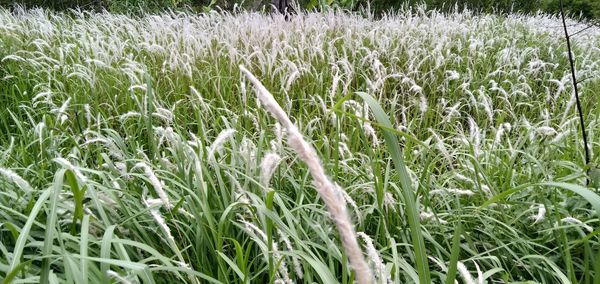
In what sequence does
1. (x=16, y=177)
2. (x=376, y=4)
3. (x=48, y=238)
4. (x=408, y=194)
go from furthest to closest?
(x=376, y=4), (x=16, y=177), (x=48, y=238), (x=408, y=194)

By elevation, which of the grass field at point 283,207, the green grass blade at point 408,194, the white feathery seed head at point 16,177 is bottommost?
the grass field at point 283,207

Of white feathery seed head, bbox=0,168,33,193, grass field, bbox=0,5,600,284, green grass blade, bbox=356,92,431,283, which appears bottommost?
grass field, bbox=0,5,600,284

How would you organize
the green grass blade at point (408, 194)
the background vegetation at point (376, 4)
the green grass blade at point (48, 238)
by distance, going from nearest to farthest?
1. the green grass blade at point (408, 194)
2. the green grass blade at point (48, 238)
3. the background vegetation at point (376, 4)

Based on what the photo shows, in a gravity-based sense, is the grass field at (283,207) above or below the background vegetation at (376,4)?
below

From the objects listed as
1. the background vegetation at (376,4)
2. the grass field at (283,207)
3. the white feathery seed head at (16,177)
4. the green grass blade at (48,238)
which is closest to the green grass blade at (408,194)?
the grass field at (283,207)

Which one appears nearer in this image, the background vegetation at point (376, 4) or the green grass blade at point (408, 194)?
the green grass blade at point (408, 194)

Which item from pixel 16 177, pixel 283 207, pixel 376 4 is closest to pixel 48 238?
pixel 16 177

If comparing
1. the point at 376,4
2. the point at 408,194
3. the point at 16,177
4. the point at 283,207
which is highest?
the point at 376,4

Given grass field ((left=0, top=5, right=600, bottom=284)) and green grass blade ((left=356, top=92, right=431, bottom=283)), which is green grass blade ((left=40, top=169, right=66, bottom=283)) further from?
green grass blade ((left=356, top=92, right=431, bottom=283))

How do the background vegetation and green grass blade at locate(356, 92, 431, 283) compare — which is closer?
green grass blade at locate(356, 92, 431, 283)


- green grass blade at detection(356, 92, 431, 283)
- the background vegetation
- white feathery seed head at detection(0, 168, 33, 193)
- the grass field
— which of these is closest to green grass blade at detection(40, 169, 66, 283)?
the grass field

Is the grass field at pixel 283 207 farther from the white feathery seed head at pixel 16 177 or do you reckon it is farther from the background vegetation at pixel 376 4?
the background vegetation at pixel 376 4

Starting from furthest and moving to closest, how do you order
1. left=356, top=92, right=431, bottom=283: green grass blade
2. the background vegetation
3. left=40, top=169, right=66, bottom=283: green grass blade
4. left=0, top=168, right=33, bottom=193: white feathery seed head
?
the background vegetation → left=0, top=168, right=33, bottom=193: white feathery seed head → left=40, top=169, right=66, bottom=283: green grass blade → left=356, top=92, right=431, bottom=283: green grass blade

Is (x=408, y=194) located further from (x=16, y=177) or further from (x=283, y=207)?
(x=16, y=177)
